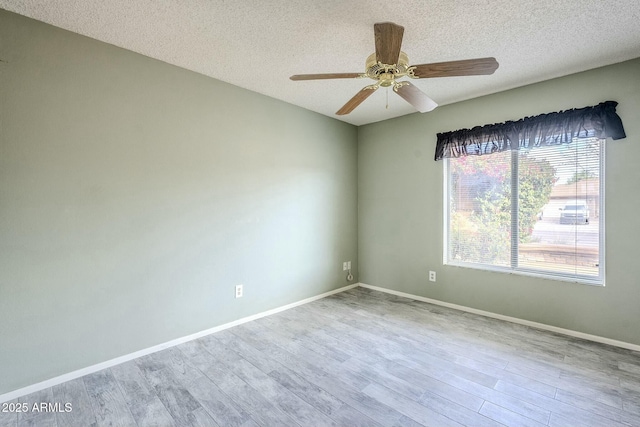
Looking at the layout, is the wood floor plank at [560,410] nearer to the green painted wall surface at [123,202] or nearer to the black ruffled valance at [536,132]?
the black ruffled valance at [536,132]

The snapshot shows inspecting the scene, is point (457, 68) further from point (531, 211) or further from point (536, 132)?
point (531, 211)

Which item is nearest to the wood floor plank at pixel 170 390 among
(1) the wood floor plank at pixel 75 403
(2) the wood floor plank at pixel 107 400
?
(2) the wood floor plank at pixel 107 400

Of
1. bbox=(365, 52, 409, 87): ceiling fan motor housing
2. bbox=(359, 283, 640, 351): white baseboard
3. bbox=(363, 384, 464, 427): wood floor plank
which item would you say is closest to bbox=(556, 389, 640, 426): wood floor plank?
bbox=(363, 384, 464, 427): wood floor plank

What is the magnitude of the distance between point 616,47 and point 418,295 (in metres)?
3.07

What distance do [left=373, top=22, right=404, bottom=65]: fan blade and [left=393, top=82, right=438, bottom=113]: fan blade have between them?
0.33m

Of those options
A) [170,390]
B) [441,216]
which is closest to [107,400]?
[170,390]

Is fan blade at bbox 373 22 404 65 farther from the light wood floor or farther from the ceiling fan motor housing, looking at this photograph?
the light wood floor

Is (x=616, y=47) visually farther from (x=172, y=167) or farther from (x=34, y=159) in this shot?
(x=34, y=159)

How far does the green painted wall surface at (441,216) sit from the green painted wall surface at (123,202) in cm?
143

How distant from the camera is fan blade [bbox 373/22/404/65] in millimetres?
1511

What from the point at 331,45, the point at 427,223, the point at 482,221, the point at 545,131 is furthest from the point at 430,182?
the point at 331,45

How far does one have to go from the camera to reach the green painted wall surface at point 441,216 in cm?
249

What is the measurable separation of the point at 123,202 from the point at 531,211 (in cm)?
390

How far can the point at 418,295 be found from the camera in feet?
12.6
